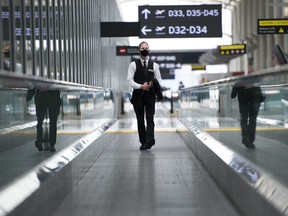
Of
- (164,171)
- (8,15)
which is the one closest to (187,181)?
(164,171)

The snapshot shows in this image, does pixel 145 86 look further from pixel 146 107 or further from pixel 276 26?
pixel 276 26

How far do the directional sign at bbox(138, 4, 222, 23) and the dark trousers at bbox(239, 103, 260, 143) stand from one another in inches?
539

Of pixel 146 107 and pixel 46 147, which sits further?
pixel 146 107

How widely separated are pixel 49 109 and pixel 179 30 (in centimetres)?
1400

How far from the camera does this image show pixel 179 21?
63.0 ft


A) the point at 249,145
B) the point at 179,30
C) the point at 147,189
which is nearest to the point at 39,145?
the point at 147,189

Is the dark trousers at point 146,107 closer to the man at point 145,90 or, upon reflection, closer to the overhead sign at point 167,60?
the man at point 145,90

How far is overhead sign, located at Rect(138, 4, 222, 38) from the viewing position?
62.5 feet

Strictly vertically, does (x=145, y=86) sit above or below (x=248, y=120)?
above

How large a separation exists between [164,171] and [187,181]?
0.87m

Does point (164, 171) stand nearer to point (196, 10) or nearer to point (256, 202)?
point (256, 202)

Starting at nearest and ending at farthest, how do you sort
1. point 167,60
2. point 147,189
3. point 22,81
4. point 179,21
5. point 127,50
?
point 22,81, point 147,189, point 179,21, point 127,50, point 167,60

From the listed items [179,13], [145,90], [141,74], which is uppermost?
[179,13]

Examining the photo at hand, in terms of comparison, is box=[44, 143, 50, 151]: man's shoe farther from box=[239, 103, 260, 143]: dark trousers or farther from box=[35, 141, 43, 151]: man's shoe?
box=[239, 103, 260, 143]: dark trousers
